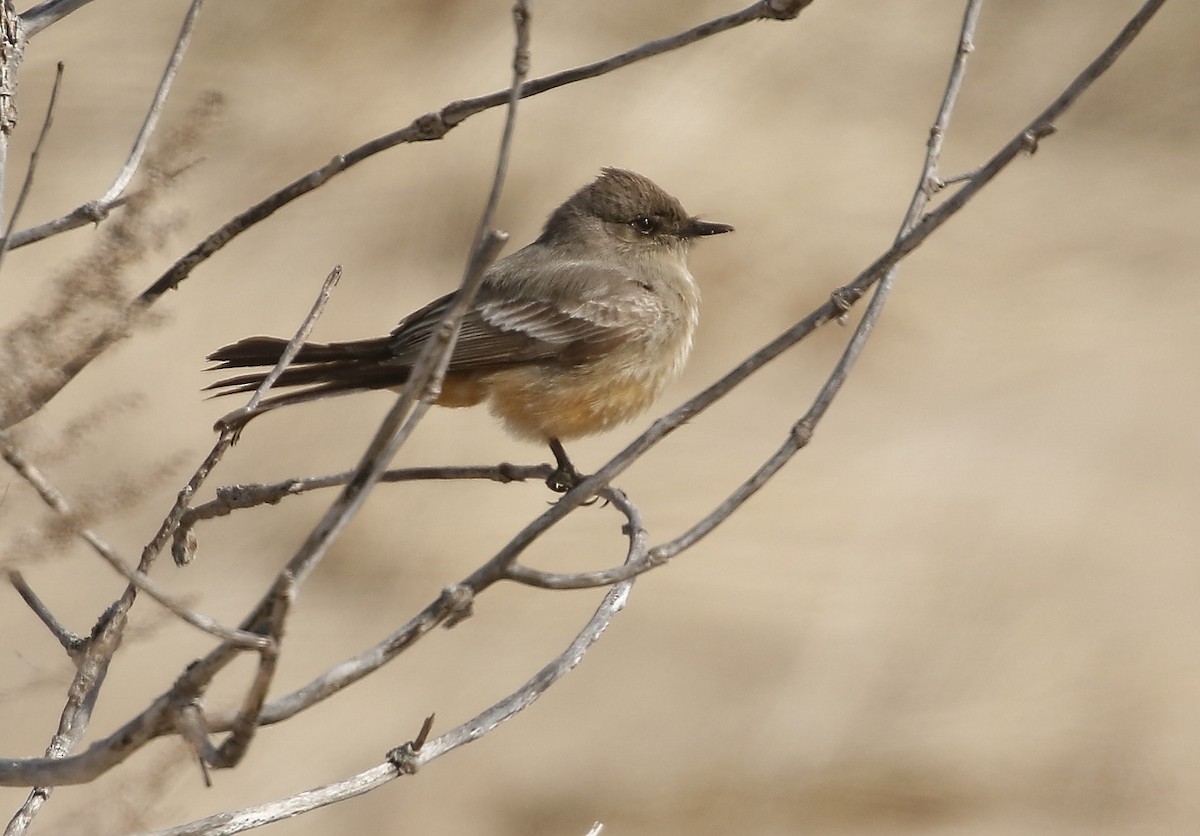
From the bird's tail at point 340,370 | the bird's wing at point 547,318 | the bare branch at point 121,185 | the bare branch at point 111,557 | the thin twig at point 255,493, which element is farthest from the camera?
the bird's wing at point 547,318

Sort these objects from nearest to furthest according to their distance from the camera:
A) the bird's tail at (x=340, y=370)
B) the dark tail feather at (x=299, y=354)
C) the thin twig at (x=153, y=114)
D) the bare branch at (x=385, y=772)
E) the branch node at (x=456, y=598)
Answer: the branch node at (x=456, y=598) < the bare branch at (x=385, y=772) < the thin twig at (x=153, y=114) < the dark tail feather at (x=299, y=354) < the bird's tail at (x=340, y=370)

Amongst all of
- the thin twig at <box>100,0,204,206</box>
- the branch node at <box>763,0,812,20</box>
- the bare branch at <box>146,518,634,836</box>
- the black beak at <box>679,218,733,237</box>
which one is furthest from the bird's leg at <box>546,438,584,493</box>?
the branch node at <box>763,0,812,20</box>

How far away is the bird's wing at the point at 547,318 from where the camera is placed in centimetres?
448

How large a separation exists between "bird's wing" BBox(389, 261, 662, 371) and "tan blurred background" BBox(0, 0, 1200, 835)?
2.11 meters

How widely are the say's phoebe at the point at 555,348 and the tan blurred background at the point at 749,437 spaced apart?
212cm

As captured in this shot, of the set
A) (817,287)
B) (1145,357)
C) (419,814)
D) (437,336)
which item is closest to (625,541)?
(419,814)

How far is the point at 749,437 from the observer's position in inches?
315

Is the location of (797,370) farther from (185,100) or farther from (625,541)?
(185,100)

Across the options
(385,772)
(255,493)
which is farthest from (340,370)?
(385,772)

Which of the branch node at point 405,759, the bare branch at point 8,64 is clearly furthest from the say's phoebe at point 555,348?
the branch node at point 405,759

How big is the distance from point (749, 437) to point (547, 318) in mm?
3472

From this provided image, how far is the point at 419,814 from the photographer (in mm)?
6633

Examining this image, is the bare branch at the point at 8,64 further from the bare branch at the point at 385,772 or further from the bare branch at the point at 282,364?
the bare branch at the point at 385,772

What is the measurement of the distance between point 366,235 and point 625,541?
2.41 meters
